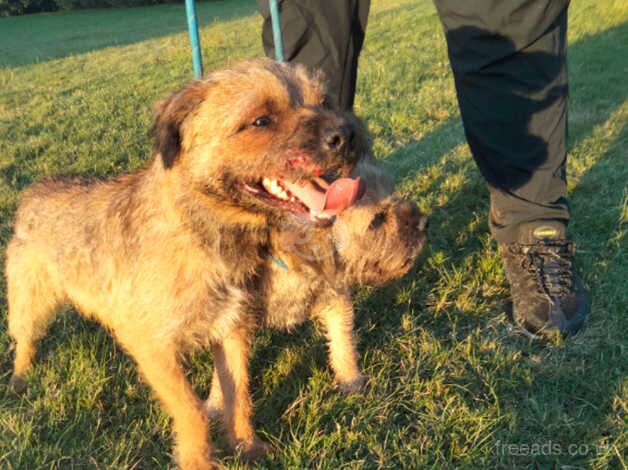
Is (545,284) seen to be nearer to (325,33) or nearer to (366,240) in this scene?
(366,240)

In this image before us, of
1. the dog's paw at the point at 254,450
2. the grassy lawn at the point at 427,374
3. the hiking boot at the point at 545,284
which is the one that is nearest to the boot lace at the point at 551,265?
the hiking boot at the point at 545,284

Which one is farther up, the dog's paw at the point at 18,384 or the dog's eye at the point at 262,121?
the dog's eye at the point at 262,121

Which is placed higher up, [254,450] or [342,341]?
[342,341]

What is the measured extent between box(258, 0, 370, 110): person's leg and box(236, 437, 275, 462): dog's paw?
1952mm

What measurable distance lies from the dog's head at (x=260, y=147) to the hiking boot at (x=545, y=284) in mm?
1352

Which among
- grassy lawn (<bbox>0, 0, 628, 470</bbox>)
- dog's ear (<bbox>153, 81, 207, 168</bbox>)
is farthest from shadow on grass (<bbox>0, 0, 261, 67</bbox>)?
dog's ear (<bbox>153, 81, 207, 168</bbox>)

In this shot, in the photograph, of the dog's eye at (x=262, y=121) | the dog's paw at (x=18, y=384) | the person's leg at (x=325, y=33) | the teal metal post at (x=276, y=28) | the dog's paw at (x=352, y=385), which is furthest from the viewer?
the person's leg at (x=325, y=33)

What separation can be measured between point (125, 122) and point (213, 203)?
5.63 metres

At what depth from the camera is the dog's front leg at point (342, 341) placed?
269 centimetres

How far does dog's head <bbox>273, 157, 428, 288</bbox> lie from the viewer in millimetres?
2352

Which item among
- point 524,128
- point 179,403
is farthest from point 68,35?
point 179,403

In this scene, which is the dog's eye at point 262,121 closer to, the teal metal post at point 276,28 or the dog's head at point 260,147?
the dog's head at point 260,147

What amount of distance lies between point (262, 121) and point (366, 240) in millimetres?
704

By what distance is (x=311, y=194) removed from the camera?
2268mm
